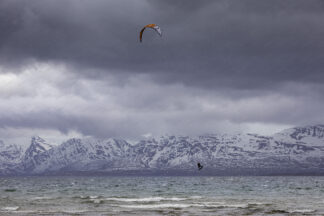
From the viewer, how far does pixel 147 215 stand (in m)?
35.2

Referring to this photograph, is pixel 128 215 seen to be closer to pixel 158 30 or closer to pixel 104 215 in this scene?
pixel 104 215

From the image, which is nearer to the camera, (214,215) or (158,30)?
(214,215)

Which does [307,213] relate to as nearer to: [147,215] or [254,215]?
[254,215]

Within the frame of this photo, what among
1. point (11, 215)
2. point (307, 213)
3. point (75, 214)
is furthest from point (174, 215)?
point (11, 215)

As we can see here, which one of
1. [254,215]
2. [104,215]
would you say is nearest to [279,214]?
[254,215]

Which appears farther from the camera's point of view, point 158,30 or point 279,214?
point 158,30

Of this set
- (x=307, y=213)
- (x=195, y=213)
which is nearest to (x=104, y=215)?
(x=195, y=213)

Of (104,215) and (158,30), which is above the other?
(158,30)

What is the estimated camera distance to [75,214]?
1407 inches

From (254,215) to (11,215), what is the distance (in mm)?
20541

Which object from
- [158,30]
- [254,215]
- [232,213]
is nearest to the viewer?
[254,215]

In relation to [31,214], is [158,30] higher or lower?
higher

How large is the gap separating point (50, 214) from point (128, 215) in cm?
659

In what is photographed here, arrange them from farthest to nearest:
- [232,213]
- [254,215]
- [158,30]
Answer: [158,30], [232,213], [254,215]
